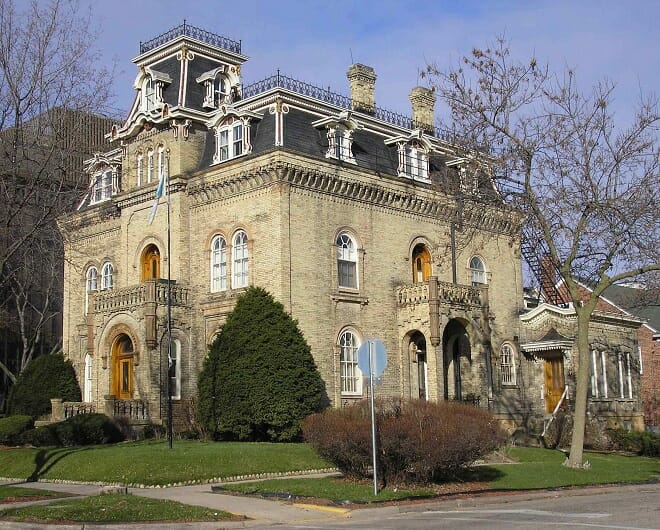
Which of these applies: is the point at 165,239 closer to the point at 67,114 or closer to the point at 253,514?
the point at 67,114

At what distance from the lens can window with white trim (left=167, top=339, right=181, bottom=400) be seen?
112 ft

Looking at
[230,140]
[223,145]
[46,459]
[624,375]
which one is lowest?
[46,459]

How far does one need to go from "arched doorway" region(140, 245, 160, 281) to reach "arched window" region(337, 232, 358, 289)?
26.1ft

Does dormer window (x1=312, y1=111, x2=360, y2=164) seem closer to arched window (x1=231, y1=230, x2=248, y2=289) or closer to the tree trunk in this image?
arched window (x1=231, y1=230, x2=248, y2=289)

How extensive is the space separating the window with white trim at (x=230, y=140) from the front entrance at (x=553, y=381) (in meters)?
16.6

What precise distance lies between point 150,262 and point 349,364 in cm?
973

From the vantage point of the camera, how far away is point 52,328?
180ft

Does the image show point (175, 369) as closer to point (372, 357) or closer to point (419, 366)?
point (419, 366)

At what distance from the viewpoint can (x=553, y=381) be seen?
4022 cm

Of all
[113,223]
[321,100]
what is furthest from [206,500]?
[113,223]

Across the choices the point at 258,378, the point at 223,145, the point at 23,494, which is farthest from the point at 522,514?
the point at 223,145

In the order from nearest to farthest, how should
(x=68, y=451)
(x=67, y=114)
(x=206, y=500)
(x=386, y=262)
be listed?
(x=206, y=500) < (x=67, y=114) < (x=68, y=451) < (x=386, y=262)

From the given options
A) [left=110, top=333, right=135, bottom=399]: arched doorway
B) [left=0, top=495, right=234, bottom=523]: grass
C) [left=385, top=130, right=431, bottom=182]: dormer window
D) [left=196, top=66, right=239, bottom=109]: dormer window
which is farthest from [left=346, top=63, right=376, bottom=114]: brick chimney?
[left=0, top=495, right=234, bottom=523]: grass

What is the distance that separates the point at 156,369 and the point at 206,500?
15728mm
